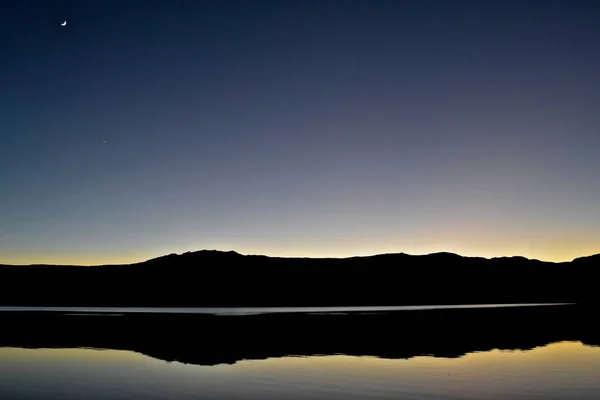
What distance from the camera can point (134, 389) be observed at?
25.4 meters

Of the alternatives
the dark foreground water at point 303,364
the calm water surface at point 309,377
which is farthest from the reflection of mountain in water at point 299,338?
the calm water surface at point 309,377

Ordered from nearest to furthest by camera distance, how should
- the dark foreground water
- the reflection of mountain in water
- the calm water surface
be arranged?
the calm water surface
the dark foreground water
the reflection of mountain in water

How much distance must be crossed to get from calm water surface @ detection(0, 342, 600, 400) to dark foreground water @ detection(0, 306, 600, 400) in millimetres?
49

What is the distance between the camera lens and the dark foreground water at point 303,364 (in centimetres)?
2464

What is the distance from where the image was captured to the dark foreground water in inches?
970

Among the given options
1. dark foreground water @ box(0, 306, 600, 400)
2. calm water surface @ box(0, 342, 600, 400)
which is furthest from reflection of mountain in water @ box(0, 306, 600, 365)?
calm water surface @ box(0, 342, 600, 400)

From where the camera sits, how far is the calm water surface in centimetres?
2394

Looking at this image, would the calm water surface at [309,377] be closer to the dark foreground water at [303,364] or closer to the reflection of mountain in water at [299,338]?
the dark foreground water at [303,364]

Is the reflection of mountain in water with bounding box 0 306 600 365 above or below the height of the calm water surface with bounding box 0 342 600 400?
above

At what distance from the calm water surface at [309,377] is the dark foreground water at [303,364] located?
0.05 meters

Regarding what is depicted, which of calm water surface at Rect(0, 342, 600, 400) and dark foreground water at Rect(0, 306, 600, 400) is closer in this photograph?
calm water surface at Rect(0, 342, 600, 400)

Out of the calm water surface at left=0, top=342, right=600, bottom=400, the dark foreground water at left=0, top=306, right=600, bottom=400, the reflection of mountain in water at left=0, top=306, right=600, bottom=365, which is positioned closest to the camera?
the calm water surface at left=0, top=342, right=600, bottom=400

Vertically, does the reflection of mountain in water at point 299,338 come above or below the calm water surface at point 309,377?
above

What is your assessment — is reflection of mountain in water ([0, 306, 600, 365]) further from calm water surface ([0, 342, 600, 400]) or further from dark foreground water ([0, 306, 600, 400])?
calm water surface ([0, 342, 600, 400])
